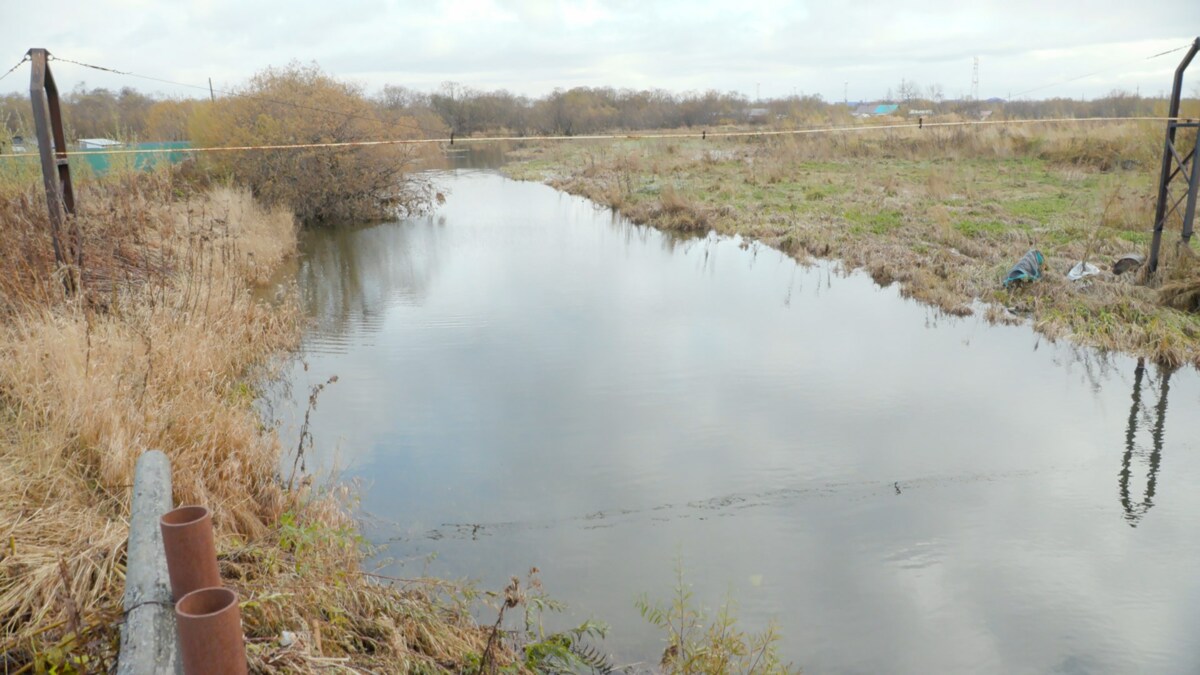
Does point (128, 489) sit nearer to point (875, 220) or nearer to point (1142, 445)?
point (1142, 445)

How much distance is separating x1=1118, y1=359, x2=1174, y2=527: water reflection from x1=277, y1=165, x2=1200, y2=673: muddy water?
0.03 m

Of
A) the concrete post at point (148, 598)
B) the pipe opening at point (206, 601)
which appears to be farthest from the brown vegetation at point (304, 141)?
the pipe opening at point (206, 601)

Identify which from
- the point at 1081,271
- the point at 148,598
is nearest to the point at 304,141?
the point at 1081,271

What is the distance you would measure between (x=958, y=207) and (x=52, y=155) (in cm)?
1598

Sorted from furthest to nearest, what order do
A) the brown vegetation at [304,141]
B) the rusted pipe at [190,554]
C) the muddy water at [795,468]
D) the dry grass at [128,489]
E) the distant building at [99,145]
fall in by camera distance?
the brown vegetation at [304,141]
the distant building at [99,145]
the muddy water at [795,468]
the dry grass at [128,489]
the rusted pipe at [190,554]

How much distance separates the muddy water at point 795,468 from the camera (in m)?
4.87

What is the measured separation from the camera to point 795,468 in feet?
22.0

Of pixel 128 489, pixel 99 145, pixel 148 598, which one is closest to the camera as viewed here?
pixel 148 598

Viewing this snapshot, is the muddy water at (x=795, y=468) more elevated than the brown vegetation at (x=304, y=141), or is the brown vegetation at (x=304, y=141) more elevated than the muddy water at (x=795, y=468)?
the brown vegetation at (x=304, y=141)

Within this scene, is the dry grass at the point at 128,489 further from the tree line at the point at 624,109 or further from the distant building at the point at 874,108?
the distant building at the point at 874,108

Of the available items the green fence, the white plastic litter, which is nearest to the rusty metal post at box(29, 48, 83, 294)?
the green fence

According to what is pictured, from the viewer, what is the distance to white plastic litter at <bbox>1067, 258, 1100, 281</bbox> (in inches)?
458

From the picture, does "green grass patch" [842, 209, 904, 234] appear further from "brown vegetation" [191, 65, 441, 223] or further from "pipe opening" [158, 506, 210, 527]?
"pipe opening" [158, 506, 210, 527]

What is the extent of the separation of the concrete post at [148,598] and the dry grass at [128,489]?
0.37 meters
